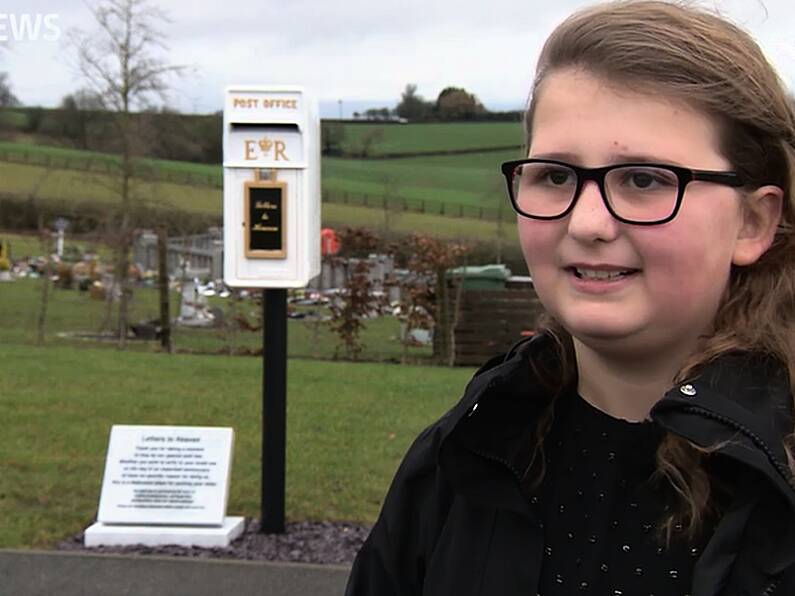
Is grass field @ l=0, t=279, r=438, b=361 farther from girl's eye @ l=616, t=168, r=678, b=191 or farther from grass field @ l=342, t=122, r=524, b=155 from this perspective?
grass field @ l=342, t=122, r=524, b=155

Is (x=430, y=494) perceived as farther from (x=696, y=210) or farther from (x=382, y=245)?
(x=382, y=245)

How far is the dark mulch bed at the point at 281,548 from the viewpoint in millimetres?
5047

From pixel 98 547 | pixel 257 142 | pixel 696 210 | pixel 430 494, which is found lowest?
pixel 98 547

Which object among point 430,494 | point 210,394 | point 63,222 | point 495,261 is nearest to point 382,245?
point 495,261

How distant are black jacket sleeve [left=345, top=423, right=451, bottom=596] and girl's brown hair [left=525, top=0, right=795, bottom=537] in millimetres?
335

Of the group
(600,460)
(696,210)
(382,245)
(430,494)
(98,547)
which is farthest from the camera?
(382,245)

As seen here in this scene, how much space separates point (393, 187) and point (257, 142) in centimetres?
2089

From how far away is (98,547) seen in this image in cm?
516

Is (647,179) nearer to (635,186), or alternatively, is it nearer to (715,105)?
(635,186)

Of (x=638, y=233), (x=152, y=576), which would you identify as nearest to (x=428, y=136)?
(x=152, y=576)

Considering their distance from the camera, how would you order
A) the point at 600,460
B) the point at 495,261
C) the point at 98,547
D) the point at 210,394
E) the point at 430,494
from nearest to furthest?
the point at 600,460, the point at 430,494, the point at 98,547, the point at 210,394, the point at 495,261

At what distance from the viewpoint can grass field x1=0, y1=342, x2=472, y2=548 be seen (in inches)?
231

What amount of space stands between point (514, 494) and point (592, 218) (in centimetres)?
38

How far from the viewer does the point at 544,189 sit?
4.08 feet
